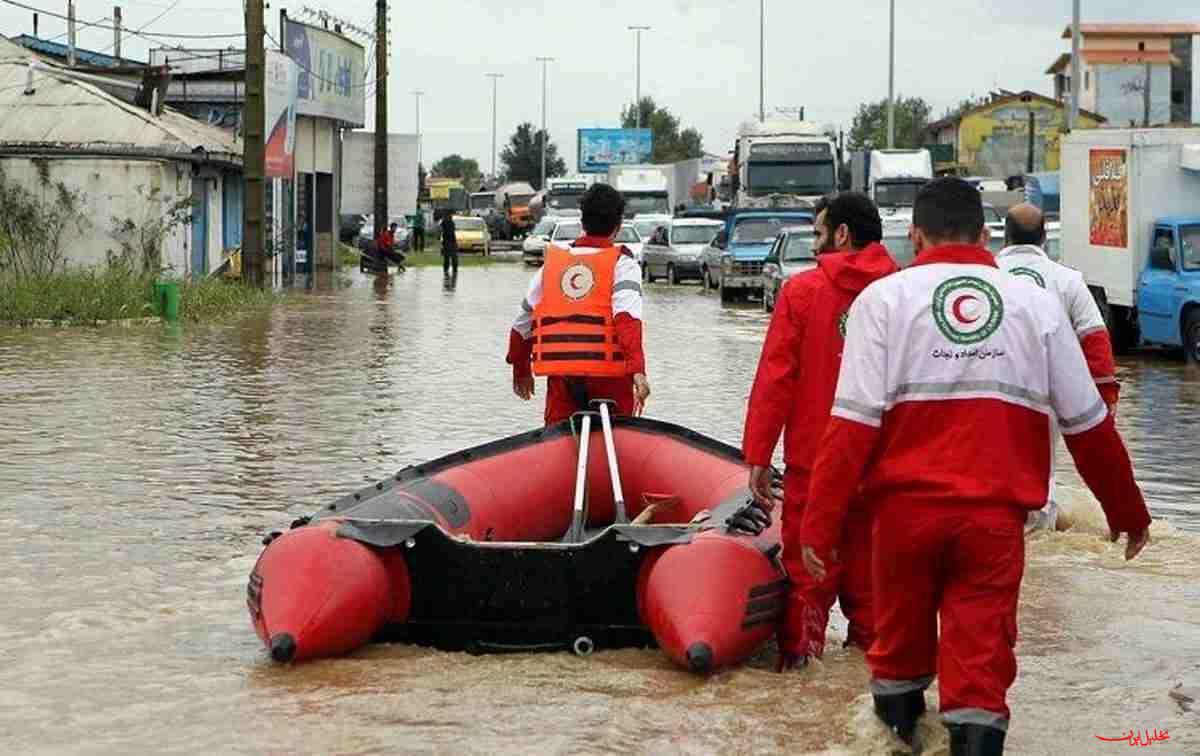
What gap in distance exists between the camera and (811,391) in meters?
7.82

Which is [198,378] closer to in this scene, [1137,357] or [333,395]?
[333,395]

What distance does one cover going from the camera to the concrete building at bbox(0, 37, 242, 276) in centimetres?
3403

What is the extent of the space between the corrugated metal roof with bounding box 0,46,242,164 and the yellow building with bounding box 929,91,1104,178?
45607 millimetres

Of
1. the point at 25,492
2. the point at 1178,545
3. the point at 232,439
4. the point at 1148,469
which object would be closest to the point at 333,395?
the point at 232,439

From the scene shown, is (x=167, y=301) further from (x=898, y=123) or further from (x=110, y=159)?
(x=898, y=123)

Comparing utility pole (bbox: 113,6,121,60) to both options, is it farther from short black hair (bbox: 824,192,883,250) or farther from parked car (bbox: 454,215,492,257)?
short black hair (bbox: 824,192,883,250)

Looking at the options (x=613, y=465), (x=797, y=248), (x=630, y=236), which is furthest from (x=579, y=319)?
(x=630, y=236)

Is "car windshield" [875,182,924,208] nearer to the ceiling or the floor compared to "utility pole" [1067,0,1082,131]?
nearer to the floor

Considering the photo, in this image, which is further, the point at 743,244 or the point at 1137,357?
the point at 743,244

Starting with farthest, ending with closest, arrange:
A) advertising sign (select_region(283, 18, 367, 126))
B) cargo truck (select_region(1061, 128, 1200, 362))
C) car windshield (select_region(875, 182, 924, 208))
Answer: advertising sign (select_region(283, 18, 367, 126)) < car windshield (select_region(875, 182, 924, 208)) < cargo truck (select_region(1061, 128, 1200, 362))

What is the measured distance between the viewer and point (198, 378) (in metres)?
21.1

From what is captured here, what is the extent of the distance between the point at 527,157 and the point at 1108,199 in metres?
123

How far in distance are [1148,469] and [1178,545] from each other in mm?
3418

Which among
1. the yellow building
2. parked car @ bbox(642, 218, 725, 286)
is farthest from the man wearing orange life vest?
the yellow building
